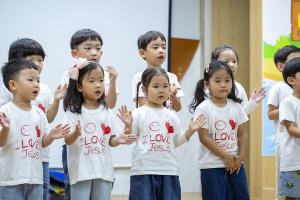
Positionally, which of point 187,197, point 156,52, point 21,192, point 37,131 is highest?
point 156,52

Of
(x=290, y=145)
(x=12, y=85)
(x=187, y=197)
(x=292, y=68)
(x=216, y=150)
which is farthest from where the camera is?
(x=187, y=197)

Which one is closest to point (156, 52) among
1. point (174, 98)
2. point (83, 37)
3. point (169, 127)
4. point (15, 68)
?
point (174, 98)

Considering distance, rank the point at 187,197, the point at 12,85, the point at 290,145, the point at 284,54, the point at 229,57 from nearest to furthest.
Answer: the point at 12,85, the point at 290,145, the point at 229,57, the point at 284,54, the point at 187,197

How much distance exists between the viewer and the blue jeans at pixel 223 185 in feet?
9.85

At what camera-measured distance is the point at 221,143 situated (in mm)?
3051

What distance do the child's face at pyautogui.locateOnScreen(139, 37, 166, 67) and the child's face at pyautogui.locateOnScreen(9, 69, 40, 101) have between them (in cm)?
95

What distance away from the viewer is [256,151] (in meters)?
5.02

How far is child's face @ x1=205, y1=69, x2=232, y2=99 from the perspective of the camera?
3092 mm

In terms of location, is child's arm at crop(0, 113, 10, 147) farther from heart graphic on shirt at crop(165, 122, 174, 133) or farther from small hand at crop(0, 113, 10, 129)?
heart graphic on shirt at crop(165, 122, 174, 133)

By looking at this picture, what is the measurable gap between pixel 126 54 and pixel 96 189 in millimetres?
2694

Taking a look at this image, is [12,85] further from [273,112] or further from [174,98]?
[273,112]

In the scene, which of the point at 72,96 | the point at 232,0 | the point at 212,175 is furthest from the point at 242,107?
the point at 232,0

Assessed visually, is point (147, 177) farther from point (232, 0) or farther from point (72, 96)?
point (232, 0)

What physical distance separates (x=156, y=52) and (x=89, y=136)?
3.07ft
